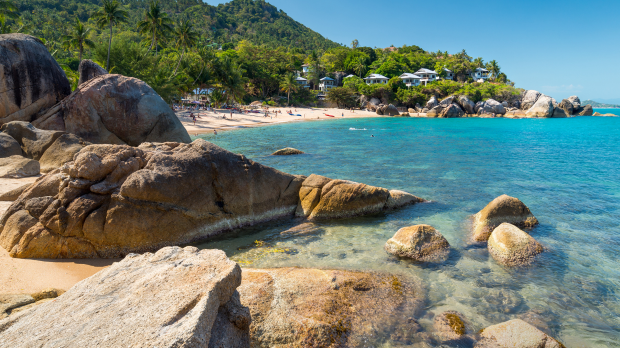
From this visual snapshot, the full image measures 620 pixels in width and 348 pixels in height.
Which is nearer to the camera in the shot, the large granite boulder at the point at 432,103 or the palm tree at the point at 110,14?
the palm tree at the point at 110,14

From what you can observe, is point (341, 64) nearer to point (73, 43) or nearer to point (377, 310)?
point (73, 43)

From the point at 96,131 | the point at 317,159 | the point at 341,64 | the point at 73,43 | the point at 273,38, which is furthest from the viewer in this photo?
the point at 273,38

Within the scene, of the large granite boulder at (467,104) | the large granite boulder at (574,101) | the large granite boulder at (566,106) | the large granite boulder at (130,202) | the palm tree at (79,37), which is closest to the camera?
the large granite boulder at (130,202)

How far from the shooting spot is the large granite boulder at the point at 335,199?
12047 mm

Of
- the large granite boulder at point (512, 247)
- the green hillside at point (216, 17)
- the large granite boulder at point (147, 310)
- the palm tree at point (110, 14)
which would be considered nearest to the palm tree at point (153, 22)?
the palm tree at point (110, 14)

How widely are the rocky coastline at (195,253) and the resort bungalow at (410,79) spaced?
89.1 metres

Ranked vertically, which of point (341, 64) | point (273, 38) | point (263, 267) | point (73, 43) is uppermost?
point (273, 38)

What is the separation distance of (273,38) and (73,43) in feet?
454

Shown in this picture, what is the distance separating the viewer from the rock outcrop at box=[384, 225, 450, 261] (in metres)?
9.17

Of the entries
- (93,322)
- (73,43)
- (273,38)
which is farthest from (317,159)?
(273,38)

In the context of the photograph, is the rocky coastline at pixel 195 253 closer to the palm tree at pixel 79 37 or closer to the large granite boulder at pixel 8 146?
the large granite boulder at pixel 8 146

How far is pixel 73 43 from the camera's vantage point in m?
40.9

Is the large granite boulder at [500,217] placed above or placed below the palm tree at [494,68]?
below

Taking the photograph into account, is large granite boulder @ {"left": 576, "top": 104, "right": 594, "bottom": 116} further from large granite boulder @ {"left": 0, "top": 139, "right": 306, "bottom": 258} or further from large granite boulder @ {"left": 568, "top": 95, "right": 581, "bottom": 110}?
large granite boulder @ {"left": 0, "top": 139, "right": 306, "bottom": 258}
